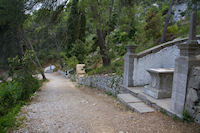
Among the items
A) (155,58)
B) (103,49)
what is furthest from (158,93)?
(103,49)

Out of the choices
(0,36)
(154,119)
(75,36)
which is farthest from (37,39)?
(154,119)

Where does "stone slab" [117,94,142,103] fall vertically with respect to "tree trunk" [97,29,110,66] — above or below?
below

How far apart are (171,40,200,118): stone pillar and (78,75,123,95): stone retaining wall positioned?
3.02 meters

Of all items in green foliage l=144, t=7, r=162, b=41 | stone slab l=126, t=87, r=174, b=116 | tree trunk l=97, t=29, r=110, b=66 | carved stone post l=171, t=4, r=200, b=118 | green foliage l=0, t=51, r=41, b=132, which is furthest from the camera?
green foliage l=144, t=7, r=162, b=41

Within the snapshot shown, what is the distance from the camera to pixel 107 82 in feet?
23.7

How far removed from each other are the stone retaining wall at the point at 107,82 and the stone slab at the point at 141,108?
1.95 meters

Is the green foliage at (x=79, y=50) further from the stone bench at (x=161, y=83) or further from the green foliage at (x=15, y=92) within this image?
the stone bench at (x=161, y=83)

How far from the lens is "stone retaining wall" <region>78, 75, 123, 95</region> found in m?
6.29

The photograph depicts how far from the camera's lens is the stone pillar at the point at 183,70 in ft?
9.53

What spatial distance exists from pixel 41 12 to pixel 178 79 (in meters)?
6.86

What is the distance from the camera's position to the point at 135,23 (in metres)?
11.9

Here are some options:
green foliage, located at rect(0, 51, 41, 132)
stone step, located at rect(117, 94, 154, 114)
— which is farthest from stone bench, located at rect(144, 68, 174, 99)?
green foliage, located at rect(0, 51, 41, 132)

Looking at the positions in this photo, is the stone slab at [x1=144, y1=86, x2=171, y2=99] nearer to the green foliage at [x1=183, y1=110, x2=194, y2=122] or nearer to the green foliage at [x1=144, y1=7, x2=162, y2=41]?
the green foliage at [x1=183, y1=110, x2=194, y2=122]

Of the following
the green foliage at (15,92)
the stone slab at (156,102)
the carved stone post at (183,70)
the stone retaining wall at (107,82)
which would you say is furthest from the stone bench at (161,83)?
the green foliage at (15,92)
